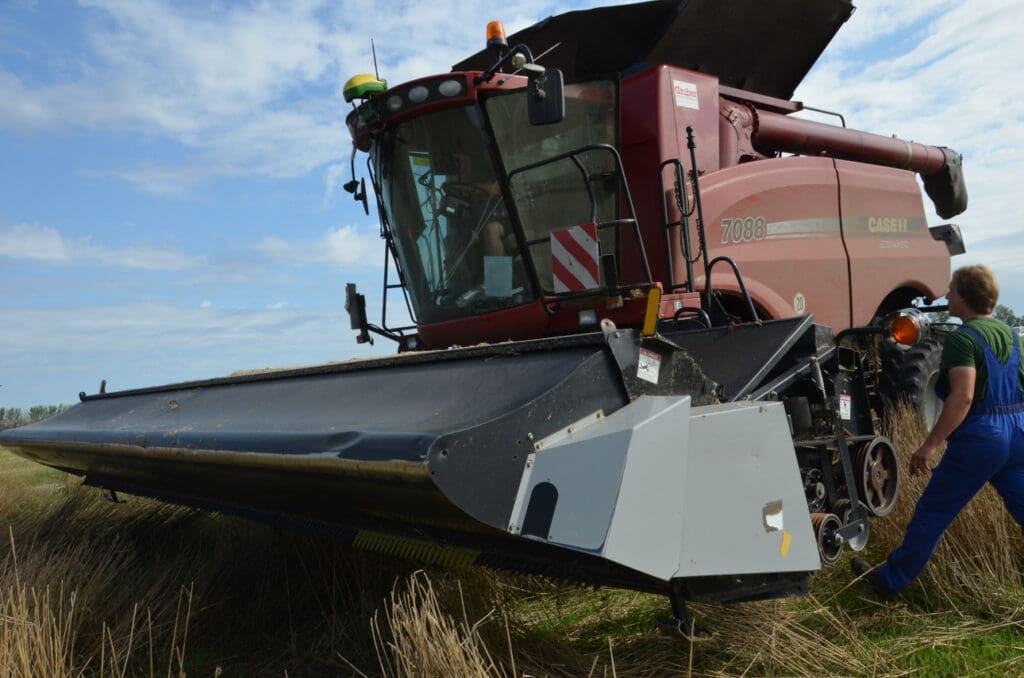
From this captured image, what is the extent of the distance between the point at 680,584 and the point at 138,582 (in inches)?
100.0

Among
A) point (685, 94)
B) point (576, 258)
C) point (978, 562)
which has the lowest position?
point (978, 562)

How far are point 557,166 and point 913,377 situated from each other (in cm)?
263

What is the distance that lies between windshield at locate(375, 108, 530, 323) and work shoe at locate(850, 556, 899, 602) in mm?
1869

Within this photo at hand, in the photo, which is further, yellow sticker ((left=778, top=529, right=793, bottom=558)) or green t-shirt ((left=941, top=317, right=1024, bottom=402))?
green t-shirt ((left=941, top=317, right=1024, bottom=402))

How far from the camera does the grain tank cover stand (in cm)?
504

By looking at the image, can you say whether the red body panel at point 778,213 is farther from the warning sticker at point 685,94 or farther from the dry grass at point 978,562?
the dry grass at point 978,562

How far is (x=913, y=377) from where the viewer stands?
17.2 ft

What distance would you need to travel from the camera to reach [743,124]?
17.3 ft

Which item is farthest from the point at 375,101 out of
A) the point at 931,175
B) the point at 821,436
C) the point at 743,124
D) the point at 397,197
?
the point at 931,175

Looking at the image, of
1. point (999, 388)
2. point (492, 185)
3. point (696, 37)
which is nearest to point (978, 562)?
point (999, 388)

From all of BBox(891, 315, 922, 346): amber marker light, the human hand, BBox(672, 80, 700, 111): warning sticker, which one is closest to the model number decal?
BBox(672, 80, 700, 111): warning sticker

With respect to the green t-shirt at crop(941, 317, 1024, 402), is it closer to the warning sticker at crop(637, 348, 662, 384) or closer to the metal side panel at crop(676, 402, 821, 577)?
the metal side panel at crop(676, 402, 821, 577)

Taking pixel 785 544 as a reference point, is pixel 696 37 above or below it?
above

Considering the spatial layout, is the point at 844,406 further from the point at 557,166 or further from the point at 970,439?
the point at 557,166
